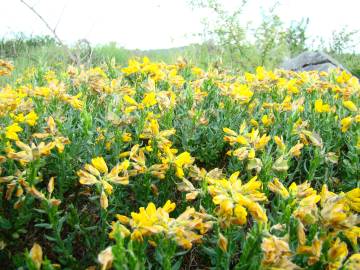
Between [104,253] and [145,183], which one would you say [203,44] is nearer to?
[145,183]

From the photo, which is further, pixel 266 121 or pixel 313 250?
pixel 266 121

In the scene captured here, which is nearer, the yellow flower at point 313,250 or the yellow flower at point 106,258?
the yellow flower at point 106,258

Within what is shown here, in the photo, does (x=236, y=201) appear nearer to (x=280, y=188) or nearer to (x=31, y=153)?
(x=280, y=188)

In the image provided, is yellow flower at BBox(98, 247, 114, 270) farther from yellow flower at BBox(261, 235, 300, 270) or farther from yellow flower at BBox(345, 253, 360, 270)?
yellow flower at BBox(345, 253, 360, 270)

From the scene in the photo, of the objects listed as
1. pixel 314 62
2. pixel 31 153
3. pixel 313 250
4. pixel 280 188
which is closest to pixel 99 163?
pixel 31 153

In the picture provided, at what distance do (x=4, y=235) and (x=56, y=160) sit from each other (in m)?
0.39

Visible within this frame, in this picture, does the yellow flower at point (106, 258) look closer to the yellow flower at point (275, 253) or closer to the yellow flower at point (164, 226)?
the yellow flower at point (164, 226)

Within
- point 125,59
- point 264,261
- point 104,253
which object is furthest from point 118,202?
point 125,59

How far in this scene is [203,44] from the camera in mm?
9594

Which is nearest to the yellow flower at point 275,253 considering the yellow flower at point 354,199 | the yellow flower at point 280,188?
the yellow flower at point 280,188

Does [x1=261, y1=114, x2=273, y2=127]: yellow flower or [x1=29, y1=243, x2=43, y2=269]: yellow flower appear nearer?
[x1=29, y1=243, x2=43, y2=269]: yellow flower

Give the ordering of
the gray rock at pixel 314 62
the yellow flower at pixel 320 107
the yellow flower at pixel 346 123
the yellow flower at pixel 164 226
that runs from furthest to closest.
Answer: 1. the gray rock at pixel 314 62
2. the yellow flower at pixel 320 107
3. the yellow flower at pixel 346 123
4. the yellow flower at pixel 164 226

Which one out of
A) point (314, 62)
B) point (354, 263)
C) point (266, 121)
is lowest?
point (354, 263)

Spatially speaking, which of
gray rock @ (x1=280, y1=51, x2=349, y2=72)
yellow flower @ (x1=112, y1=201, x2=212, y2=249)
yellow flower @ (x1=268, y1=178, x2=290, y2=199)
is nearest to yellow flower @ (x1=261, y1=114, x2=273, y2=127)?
yellow flower @ (x1=268, y1=178, x2=290, y2=199)
